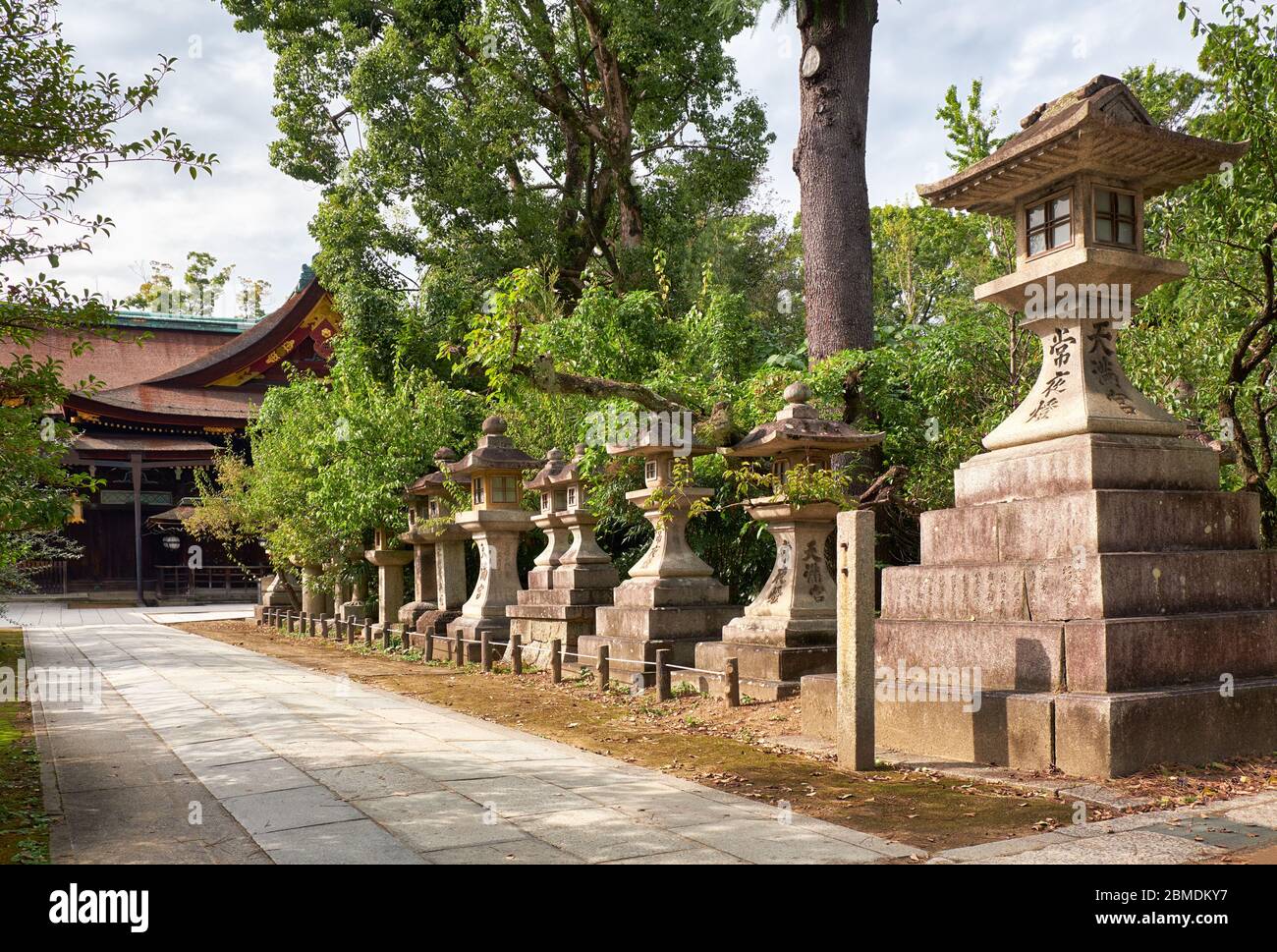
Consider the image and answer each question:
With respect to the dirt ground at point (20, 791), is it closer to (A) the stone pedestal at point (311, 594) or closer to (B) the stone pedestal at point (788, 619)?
(B) the stone pedestal at point (788, 619)

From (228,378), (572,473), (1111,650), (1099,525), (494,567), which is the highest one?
(228,378)

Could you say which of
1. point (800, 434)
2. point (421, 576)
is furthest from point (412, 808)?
point (421, 576)

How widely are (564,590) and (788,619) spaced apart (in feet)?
12.5

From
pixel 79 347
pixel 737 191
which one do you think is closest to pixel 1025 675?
pixel 79 347

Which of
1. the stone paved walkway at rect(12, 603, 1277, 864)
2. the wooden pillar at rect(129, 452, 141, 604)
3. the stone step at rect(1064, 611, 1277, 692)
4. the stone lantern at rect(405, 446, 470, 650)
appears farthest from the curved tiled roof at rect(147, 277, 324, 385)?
the stone step at rect(1064, 611, 1277, 692)

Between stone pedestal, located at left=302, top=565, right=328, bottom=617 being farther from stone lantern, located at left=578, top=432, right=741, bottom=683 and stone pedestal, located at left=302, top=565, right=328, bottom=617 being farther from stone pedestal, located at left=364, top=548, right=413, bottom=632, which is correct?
stone lantern, located at left=578, top=432, right=741, bottom=683

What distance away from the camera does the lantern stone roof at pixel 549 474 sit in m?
13.3

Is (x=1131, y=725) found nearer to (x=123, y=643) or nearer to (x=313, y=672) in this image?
(x=313, y=672)

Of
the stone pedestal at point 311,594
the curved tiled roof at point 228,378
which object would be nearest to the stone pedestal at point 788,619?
the stone pedestal at point 311,594

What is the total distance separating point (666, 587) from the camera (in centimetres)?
1104

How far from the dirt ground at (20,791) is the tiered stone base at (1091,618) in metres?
5.09

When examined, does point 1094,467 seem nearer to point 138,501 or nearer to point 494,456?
point 494,456

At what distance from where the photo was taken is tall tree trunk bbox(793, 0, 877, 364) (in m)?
12.7
